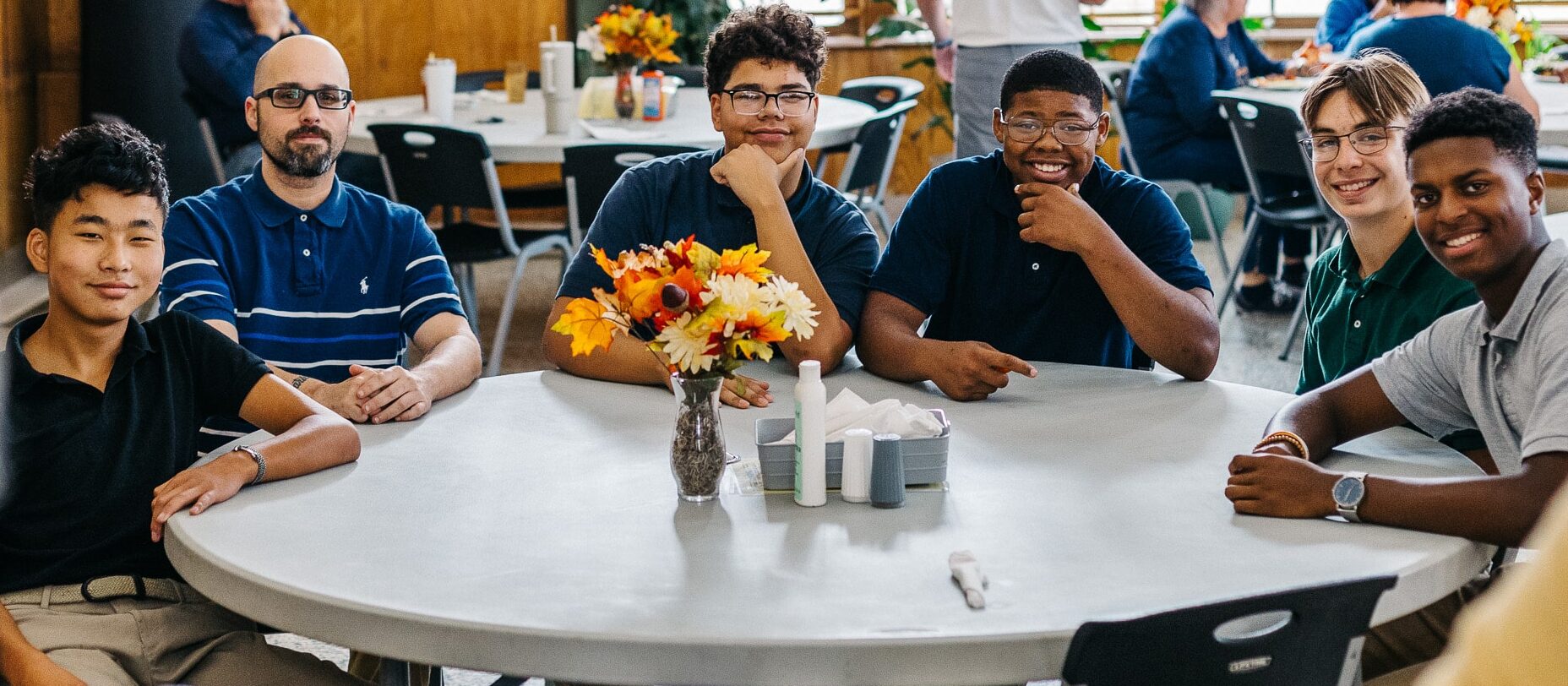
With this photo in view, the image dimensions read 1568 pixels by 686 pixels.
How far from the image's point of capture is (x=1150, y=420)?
2.06 metres

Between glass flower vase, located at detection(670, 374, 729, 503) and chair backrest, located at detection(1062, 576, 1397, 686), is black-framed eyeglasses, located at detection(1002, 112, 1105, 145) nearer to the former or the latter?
glass flower vase, located at detection(670, 374, 729, 503)

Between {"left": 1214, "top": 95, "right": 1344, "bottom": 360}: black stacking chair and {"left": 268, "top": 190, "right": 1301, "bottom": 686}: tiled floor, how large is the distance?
0.13 meters

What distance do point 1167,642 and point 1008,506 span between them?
1.38 ft

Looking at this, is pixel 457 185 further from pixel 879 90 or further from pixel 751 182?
pixel 879 90

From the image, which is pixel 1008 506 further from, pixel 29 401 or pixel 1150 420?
pixel 29 401

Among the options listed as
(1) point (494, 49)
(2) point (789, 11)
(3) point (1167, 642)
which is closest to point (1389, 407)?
(3) point (1167, 642)

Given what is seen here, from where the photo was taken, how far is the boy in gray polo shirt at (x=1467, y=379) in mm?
1606

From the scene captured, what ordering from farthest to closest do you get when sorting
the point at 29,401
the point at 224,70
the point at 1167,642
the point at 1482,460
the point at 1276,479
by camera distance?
the point at 224,70 < the point at 1482,460 < the point at 29,401 < the point at 1276,479 < the point at 1167,642

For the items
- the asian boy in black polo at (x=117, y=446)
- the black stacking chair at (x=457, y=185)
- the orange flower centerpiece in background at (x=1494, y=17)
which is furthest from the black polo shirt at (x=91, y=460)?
the orange flower centerpiece in background at (x=1494, y=17)

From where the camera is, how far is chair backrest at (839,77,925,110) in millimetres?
5871

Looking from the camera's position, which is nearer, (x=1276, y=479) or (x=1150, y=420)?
(x=1276, y=479)

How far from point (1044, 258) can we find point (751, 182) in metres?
0.52

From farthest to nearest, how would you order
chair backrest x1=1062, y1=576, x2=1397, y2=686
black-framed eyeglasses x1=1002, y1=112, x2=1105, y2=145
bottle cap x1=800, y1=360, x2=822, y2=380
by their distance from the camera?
black-framed eyeglasses x1=1002, y1=112, x2=1105, y2=145 → bottle cap x1=800, y1=360, x2=822, y2=380 → chair backrest x1=1062, y1=576, x2=1397, y2=686

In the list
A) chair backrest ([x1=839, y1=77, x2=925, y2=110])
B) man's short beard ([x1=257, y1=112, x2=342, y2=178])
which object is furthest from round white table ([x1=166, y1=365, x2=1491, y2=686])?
chair backrest ([x1=839, y1=77, x2=925, y2=110])
